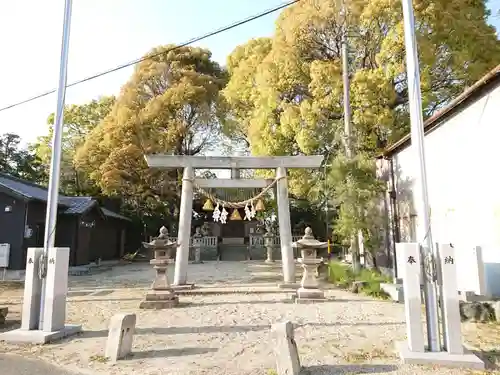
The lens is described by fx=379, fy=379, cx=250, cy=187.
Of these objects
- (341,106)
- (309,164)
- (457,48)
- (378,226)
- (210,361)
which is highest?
(457,48)

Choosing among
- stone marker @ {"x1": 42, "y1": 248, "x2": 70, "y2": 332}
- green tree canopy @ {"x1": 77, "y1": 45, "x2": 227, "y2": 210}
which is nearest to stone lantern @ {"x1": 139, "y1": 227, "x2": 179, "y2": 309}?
stone marker @ {"x1": 42, "y1": 248, "x2": 70, "y2": 332}

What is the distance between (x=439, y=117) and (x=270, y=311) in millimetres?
6842

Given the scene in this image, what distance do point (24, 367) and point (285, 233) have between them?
8.96m

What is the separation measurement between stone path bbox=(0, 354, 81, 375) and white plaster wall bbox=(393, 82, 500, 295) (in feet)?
21.0

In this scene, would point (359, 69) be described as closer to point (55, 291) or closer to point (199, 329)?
point (199, 329)

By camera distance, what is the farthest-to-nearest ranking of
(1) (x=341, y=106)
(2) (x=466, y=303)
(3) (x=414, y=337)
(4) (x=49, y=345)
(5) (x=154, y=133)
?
(5) (x=154, y=133) → (1) (x=341, y=106) → (2) (x=466, y=303) → (4) (x=49, y=345) → (3) (x=414, y=337)

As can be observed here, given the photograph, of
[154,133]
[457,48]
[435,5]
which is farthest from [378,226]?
[154,133]

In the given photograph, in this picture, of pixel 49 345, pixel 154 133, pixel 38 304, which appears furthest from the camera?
pixel 154 133

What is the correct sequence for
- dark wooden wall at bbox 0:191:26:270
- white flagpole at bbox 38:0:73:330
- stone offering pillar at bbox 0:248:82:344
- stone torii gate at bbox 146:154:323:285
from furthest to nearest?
1. dark wooden wall at bbox 0:191:26:270
2. stone torii gate at bbox 146:154:323:285
3. white flagpole at bbox 38:0:73:330
4. stone offering pillar at bbox 0:248:82:344

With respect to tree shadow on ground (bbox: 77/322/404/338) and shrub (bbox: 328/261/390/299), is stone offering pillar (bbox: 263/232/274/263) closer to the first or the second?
shrub (bbox: 328/261/390/299)

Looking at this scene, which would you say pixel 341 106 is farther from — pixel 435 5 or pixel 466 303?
pixel 466 303

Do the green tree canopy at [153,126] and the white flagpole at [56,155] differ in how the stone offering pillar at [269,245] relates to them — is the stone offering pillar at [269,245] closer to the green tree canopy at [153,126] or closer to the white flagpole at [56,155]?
the green tree canopy at [153,126]

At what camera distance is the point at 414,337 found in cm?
537

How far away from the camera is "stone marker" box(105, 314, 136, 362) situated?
217 inches
